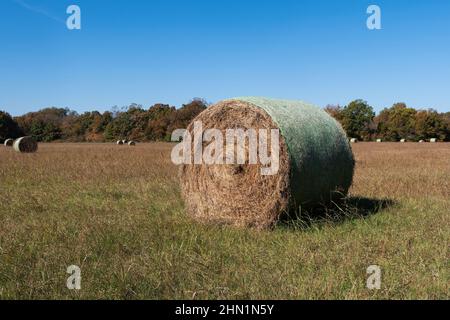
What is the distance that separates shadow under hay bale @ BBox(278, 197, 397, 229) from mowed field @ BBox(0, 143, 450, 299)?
0.10ft

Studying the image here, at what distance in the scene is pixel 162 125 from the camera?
63844mm

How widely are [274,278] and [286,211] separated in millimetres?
2363

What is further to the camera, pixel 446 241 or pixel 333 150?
pixel 333 150

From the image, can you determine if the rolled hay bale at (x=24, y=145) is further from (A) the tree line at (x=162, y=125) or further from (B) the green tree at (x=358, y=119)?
(B) the green tree at (x=358, y=119)

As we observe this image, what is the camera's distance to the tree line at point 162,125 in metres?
64.6

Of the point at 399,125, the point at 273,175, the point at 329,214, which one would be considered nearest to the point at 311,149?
the point at 273,175

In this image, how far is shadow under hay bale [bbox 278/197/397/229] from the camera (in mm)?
7129

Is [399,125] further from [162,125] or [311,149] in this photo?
[311,149]

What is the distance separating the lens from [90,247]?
19.1ft

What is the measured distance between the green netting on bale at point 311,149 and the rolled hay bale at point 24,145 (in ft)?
80.7

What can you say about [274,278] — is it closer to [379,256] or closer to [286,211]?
[379,256]

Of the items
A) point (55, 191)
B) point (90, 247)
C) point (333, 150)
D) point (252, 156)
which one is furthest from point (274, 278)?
point (55, 191)

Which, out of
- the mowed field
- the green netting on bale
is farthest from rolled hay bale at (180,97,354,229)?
the mowed field
